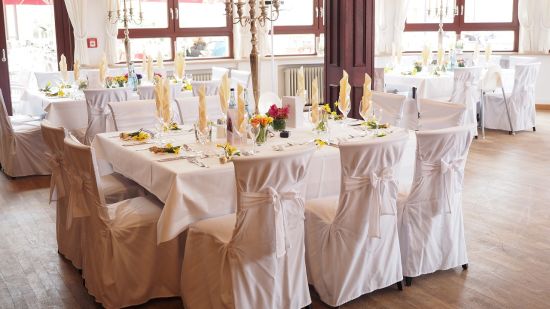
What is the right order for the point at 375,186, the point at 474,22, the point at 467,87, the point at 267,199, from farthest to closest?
the point at 474,22, the point at 467,87, the point at 375,186, the point at 267,199

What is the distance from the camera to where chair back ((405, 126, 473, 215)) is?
12.2 ft

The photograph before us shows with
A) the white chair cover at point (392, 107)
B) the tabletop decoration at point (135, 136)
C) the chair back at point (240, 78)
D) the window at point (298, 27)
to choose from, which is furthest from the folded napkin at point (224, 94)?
the window at point (298, 27)

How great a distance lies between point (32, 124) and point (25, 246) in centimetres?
272

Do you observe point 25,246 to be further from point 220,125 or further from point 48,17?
point 48,17

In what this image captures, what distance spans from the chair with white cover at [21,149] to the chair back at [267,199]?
170 inches

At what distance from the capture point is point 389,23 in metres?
11.1

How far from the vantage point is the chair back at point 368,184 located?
11.3ft

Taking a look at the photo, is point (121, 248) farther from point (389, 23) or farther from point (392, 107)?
point (389, 23)

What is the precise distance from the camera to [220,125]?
453cm

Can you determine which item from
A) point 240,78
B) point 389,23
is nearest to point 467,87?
point 240,78

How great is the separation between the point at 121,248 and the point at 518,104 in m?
6.66

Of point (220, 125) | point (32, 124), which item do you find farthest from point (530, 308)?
point (32, 124)

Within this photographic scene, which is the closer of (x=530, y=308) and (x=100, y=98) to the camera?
(x=530, y=308)

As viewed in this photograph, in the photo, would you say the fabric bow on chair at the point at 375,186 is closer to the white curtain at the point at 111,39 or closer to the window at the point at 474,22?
the white curtain at the point at 111,39
